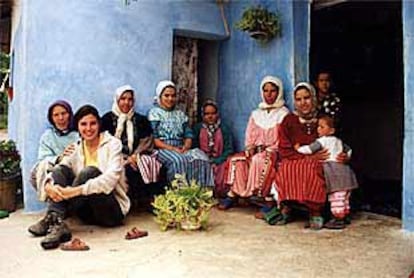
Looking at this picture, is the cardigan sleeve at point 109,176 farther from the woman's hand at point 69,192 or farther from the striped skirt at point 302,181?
the striped skirt at point 302,181

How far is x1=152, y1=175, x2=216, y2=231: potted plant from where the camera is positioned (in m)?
3.58

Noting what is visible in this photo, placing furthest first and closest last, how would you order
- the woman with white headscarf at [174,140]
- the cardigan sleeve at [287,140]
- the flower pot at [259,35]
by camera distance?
the flower pot at [259,35] → the woman with white headscarf at [174,140] → the cardigan sleeve at [287,140]

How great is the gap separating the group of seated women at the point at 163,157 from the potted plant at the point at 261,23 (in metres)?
0.46

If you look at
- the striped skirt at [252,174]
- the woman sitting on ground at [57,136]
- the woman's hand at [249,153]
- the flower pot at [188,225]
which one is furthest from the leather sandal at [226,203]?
the woman sitting on ground at [57,136]

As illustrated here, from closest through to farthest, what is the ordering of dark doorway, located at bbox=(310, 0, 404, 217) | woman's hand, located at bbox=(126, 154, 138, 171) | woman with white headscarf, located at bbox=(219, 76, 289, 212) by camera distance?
woman with white headscarf, located at bbox=(219, 76, 289, 212) < woman's hand, located at bbox=(126, 154, 138, 171) < dark doorway, located at bbox=(310, 0, 404, 217)

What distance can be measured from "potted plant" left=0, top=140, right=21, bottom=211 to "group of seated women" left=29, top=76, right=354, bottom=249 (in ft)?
1.61

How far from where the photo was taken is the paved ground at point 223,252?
104 inches

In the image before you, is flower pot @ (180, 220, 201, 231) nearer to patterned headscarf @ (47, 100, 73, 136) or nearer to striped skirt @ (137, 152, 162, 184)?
striped skirt @ (137, 152, 162, 184)

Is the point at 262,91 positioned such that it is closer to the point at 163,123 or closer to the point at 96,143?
the point at 163,123

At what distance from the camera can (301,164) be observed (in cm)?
370

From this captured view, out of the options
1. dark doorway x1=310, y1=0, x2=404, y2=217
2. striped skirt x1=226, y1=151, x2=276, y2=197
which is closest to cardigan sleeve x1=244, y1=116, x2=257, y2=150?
striped skirt x1=226, y1=151, x2=276, y2=197

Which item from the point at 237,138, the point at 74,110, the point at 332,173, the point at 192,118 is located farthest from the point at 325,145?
the point at 74,110

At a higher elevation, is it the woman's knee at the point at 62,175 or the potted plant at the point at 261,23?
the potted plant at the point at 261,23

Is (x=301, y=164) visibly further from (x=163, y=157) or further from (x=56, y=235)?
(x=56, y=235)
